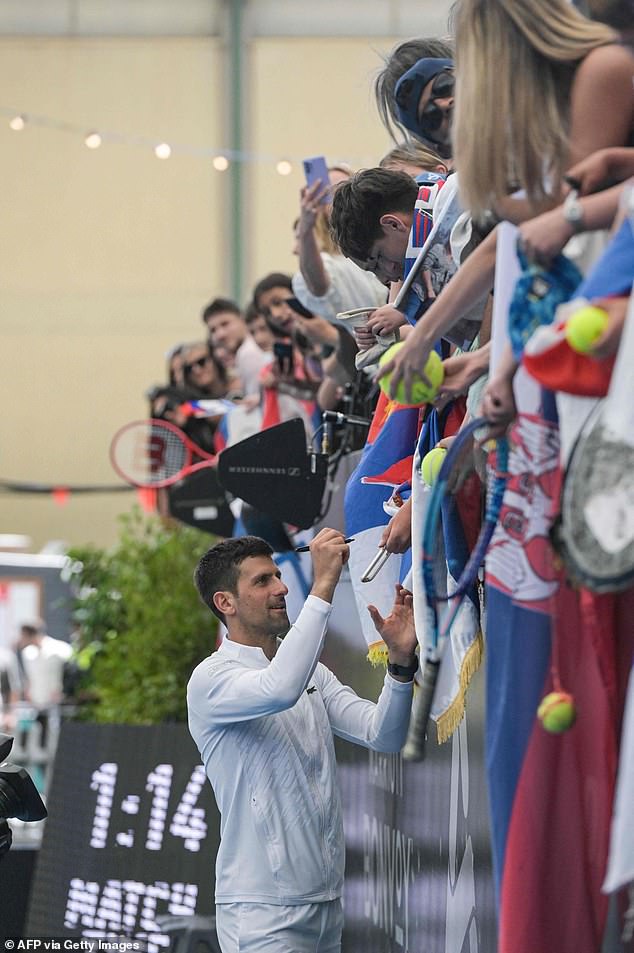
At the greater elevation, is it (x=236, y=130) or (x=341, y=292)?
(x=236, y=130)

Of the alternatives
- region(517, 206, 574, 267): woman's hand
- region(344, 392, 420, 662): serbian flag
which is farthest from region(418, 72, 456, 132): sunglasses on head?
region(517, 206, 574, 267): woman's hand

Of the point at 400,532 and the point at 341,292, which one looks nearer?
the point at 400,532

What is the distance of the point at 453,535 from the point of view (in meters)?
2.50

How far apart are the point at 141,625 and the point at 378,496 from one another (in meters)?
4.69

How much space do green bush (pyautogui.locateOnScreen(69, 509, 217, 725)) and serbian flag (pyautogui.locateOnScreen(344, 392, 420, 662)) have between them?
13.7ft

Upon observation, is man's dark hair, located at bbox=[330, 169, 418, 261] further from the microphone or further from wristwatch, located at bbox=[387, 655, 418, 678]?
the microphone

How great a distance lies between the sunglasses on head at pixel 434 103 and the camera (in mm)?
2684

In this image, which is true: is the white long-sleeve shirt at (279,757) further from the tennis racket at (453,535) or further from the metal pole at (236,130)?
the metal pole at (236,130)

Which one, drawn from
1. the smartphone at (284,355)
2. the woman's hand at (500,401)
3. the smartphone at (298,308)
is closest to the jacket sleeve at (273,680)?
the woman's hand at (500,401)

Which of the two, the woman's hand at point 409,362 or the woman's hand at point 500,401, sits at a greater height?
the woman's hand at point 409,362

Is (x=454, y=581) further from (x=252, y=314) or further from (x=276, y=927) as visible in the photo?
(x=252, y=314)

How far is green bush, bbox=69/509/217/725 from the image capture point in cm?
750

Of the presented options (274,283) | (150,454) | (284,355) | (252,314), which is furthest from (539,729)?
(150,454)

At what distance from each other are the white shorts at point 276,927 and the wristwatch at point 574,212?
5.79 feet
